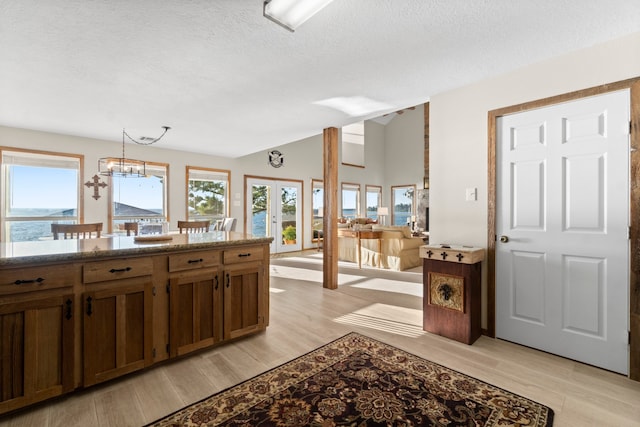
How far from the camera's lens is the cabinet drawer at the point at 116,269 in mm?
1858

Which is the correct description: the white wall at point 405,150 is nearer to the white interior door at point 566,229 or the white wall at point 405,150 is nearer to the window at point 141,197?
the window at point 141,197

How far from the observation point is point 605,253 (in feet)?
7.08

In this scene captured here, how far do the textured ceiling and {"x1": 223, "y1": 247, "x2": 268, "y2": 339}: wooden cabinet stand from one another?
164 centimetres

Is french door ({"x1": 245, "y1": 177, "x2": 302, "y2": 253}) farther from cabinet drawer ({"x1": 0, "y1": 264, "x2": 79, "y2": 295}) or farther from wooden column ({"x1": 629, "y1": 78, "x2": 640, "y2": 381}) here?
wooden column ({"x1": 629, "y1": 78, "x2": 640, "y2": 381})

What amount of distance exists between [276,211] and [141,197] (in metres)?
3.22

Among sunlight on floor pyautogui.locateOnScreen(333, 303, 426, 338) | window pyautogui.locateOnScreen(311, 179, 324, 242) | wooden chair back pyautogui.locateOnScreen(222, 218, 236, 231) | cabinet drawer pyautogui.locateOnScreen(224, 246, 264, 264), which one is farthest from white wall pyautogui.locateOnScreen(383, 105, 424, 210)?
cabinet drawer pyautogui.locateOnScreen(224, 246, 264, 264)

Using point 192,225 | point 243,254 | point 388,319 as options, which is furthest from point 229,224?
point 388,319

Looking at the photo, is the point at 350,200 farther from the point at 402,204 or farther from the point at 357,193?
the point at 402,204

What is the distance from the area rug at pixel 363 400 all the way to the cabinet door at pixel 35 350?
72 cm

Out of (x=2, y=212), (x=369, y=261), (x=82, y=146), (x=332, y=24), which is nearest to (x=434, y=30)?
(x=332, y=24)

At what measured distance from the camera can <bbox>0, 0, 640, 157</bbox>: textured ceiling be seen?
1781 mm

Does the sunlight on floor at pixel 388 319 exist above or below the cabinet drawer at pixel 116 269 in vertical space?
below

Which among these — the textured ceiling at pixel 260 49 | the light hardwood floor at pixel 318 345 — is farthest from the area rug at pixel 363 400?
the textured ceiling at pixel 260 49

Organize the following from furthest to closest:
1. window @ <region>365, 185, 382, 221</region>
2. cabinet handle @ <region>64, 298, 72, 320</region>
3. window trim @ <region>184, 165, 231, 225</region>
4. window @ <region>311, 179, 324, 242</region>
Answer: window @ <region>365, 185, 382, 221</region> < window @ <region>311, 179, 324, 242</region> < window trim @ <region>184, 165, 231, 225</region> < cabinet handle @ <region>64, 298, 72, 320</region>
